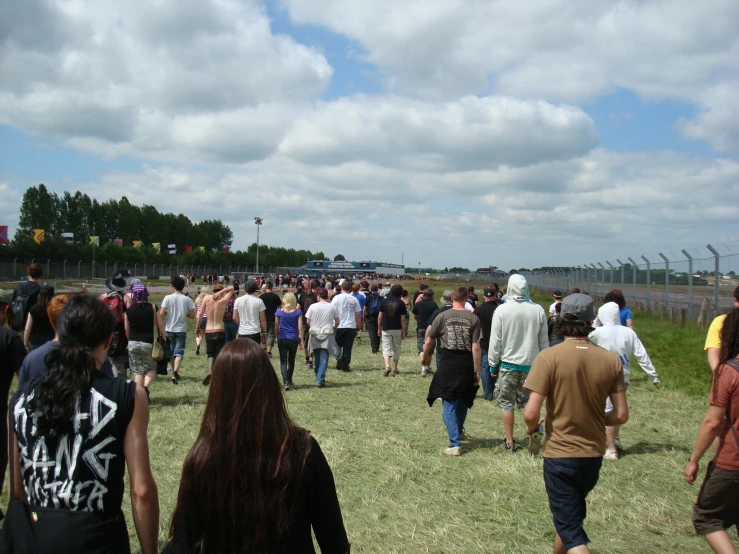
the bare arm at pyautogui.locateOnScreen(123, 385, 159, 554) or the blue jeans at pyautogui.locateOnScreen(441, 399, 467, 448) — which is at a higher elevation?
the bare arm at pyautogui.locateOnScreen(123, 385, 159, 554)

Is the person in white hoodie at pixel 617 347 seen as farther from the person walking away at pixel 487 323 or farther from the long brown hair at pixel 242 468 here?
the long brown hair at pixel 242 468

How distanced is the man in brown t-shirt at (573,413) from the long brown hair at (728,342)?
1.95 ft

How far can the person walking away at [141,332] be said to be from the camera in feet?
31.8

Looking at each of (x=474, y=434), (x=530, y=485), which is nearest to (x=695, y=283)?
(x=474, y=434)

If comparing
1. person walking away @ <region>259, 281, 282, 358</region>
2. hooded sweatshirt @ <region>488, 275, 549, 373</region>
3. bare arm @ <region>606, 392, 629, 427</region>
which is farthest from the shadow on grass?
person walking away @ <region>259, 281, 282, 358</region>

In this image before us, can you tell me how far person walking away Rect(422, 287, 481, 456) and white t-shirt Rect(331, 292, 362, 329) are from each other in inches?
239

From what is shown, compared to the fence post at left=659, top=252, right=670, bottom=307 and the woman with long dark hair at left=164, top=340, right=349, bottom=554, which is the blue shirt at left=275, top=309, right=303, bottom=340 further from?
the fence post at left=659, top=252, right=670, bottom=307

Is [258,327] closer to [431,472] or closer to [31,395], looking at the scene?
[431,472]

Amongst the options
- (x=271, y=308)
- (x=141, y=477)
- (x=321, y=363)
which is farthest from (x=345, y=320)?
(x=141, y=477)

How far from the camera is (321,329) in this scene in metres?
11.9

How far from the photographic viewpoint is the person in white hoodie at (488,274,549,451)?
7504mm

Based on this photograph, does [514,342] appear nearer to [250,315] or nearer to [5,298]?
[5,298]

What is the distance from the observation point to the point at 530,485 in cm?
650

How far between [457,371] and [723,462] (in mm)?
3963
